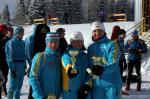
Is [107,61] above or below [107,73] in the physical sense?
above

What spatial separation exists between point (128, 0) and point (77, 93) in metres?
90.5

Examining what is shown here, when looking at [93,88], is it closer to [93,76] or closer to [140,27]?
[93,76]

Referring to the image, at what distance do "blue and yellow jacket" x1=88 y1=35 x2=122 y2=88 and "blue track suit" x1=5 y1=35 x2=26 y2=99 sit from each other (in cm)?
341

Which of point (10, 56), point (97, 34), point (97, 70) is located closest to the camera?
point (97, 70)

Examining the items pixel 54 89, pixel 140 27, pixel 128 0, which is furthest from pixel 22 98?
pixel 128 0

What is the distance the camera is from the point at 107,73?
5684 mm

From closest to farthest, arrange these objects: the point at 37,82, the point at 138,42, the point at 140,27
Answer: the point at 37,82, the point at 138,42, the point at 140,27

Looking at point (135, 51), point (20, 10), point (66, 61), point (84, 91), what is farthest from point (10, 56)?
point (20, 10)

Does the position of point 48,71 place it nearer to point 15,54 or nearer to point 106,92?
point 106,92

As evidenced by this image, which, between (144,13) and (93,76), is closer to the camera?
(93,76)

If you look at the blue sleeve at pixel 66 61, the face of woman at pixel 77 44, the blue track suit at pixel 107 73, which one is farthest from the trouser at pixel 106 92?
the face of woman at pixel 77 44

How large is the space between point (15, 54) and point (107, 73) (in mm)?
3741

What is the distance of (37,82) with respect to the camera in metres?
5.63

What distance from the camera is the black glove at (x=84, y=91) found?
5.59 metres
